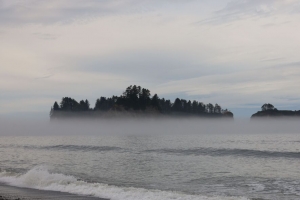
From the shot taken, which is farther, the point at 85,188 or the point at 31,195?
the point at 85,188

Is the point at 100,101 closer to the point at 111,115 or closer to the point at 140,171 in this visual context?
the point at 111,115

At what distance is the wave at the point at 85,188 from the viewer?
15.2 metres

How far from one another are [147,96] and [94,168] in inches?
5511

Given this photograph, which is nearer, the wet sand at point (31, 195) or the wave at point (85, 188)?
the wave at point (85, 188)

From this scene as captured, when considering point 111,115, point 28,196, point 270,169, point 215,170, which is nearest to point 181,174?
point 215,170

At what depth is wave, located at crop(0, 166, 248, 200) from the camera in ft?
50.0

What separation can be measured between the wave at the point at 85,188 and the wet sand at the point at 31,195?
28.2 inches

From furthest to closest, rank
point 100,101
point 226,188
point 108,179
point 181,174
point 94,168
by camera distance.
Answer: point 100,101, point 94,168, point 181,174, point 108,179, point 226,188

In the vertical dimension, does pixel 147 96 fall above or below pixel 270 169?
above

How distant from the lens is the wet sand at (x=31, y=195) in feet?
50.5

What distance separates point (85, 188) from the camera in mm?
17516

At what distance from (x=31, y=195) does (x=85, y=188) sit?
2.67m

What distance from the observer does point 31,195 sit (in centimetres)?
1617

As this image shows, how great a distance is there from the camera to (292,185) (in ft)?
62.2
